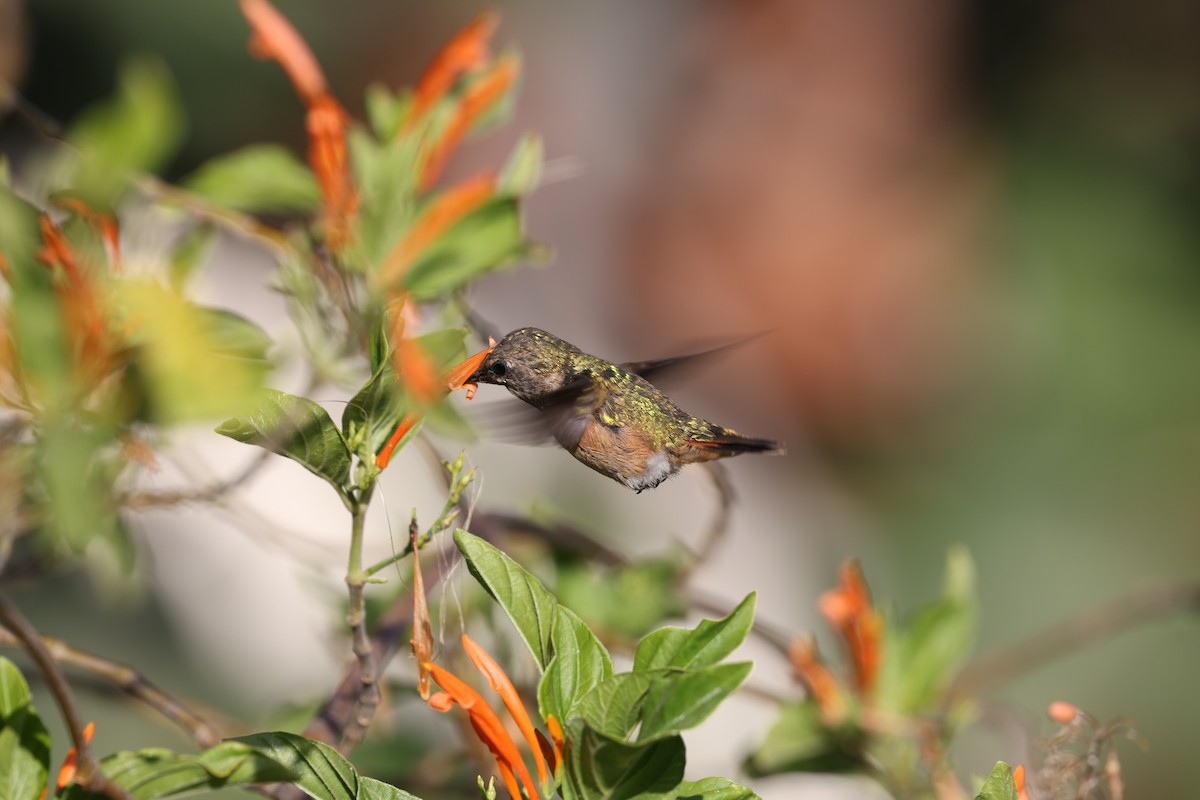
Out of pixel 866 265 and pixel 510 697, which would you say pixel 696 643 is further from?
pixel 866 265

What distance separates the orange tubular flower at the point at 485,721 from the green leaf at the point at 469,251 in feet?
1.53

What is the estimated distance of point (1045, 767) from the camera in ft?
3.04

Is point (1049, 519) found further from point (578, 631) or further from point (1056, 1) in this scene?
point (578, 631)

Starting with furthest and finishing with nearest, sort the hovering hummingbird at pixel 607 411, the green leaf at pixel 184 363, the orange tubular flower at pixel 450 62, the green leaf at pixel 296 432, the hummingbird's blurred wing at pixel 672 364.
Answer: the orange tubular flower at pixel 450 62, the hummingbird's blurred wing at pixel 672 364, the hovering hummingbird at pixel 607 411, the green leaf at pixel 296 432, the green leaf at pixel 184 363

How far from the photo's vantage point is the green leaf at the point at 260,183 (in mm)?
1083

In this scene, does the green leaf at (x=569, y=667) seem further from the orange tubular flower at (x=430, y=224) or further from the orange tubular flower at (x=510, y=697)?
the orange tubular flower at (x=430, y=224)

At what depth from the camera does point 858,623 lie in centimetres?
114

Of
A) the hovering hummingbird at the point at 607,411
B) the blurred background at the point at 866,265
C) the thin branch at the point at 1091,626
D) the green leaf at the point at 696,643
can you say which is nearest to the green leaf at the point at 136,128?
the hovering hummingbird at the point at 607,411

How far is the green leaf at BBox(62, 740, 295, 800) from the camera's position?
1.99 ft

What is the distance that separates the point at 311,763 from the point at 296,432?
6.5 inches

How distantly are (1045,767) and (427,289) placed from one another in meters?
0.63

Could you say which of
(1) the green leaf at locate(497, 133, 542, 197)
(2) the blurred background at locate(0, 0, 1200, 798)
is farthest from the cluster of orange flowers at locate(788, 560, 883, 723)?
(2) the blurred background at locate(0, 0, 1200, 798)

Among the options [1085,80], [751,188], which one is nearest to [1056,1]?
[1085,80]

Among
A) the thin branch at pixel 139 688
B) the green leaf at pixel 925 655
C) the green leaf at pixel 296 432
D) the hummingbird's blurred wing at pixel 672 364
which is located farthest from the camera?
the green leaf at pixel 925 655
